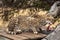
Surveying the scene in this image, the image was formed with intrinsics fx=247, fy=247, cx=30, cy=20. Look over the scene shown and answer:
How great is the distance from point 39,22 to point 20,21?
0.66 metres

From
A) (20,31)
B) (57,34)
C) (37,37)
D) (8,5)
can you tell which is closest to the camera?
(57,34)

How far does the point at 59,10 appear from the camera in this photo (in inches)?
399

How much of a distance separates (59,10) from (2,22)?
2.38m

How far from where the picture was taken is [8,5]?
1257cm

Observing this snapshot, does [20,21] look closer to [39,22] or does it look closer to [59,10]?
[39,22]

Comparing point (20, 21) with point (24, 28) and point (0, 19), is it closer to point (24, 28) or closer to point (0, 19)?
point (24, 28)

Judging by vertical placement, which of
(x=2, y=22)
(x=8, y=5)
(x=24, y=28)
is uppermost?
(x=8, y=5)

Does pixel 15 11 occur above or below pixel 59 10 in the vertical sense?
above

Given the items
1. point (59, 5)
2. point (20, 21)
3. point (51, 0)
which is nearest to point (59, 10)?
point (59, 5)

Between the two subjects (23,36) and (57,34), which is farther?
(23,36)

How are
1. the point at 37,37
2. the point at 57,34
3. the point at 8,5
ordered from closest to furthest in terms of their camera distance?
the point at 57,34, the point at 37,37, the point at 8,5

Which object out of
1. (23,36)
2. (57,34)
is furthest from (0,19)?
(57,34)

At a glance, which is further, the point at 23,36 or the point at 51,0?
the point at 51,0

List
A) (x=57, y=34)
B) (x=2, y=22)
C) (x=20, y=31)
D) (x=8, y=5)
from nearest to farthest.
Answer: (x=57, y=34) → (x=20, y=31) → (x=2, y=22) → (x=8, y=5)
